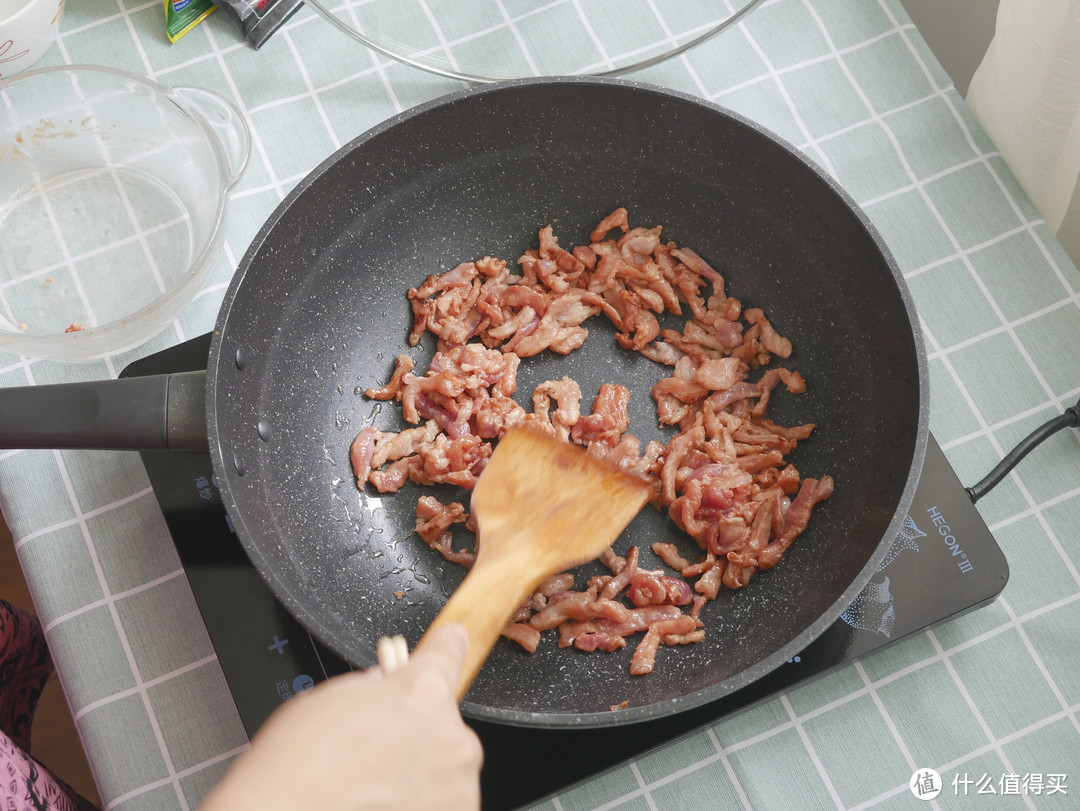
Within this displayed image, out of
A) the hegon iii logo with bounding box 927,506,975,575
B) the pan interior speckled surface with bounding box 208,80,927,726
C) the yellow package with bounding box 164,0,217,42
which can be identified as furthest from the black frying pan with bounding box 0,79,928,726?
the yellow package with bounding box 164,0,217,42

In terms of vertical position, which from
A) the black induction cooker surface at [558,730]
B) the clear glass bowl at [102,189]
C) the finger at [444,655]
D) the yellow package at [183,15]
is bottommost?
the black induction cooker surface at [558,730]

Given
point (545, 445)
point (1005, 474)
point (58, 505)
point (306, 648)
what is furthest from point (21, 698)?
point (1005, 474)

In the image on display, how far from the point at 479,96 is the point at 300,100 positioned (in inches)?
17.6

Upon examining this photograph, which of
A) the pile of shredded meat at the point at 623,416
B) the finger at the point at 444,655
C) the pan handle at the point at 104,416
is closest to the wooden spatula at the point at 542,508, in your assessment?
the pile of shredded meat at the point at 623,416

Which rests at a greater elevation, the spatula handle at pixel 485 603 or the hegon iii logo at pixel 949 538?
the spatula handle at pixel 485 603

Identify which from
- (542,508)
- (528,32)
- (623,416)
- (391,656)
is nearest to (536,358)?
(623,416)

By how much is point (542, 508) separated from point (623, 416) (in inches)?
11.4

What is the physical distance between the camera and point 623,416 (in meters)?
1.36

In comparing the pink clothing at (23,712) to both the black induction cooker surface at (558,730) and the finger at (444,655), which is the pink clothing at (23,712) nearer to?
the black induction cooker surface at (558,730)

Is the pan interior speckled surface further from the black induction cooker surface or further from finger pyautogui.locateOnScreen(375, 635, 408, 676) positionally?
finger pyautogui.locateOnScreen(375, 635, 408, 676)

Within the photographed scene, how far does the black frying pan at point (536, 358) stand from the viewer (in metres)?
1.12

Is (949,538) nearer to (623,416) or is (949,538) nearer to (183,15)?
(623,416)

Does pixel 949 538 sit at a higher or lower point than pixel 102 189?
lower

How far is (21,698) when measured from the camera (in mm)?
1365
